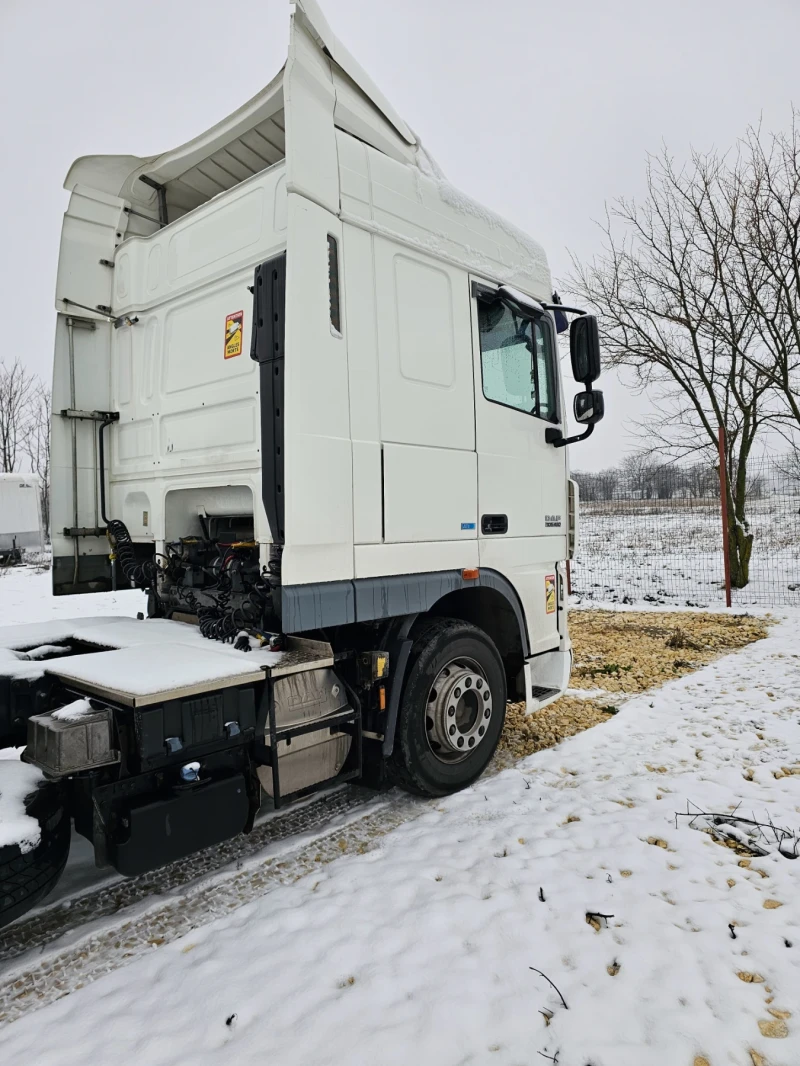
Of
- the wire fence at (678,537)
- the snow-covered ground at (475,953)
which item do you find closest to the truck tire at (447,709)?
the snow-covered ground at (475,953)

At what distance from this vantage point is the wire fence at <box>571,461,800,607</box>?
38.9ft

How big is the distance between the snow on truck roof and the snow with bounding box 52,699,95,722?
245 cm

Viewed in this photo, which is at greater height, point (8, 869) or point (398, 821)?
point (8, 869)

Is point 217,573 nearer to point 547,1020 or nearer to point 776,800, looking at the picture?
point 547,1020

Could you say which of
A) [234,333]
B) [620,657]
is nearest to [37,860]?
[234,333]

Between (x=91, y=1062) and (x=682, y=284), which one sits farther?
(x=682, y=284)

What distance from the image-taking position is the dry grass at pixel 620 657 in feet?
17.3

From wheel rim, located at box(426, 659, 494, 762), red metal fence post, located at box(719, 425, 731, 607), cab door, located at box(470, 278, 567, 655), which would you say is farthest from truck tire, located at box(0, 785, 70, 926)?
red metal fence post, located at box(719, 425, 731, 607)

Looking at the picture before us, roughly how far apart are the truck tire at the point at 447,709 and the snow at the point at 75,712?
1626 mm

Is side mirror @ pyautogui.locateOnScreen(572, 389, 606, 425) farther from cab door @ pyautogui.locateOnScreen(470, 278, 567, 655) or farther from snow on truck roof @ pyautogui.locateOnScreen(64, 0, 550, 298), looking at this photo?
snow on truck roof @ pyautogui.locateOnScreen(64, 0, 550, 298)

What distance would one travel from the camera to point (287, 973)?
2.38 metres

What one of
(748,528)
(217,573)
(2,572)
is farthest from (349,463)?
(2,572)

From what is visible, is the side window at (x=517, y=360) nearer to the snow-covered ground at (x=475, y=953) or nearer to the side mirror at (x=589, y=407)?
the side mirror at (x=589, y=407)

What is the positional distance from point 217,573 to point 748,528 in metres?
11.7
